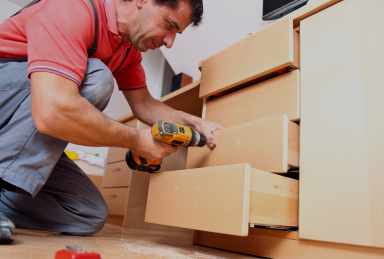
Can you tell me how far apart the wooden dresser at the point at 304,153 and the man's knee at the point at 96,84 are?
0.32 metres

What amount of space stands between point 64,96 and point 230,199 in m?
0.48

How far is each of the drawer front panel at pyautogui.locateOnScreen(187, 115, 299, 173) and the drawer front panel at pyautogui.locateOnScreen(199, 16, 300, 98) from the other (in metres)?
0.20

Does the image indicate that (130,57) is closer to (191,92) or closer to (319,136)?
(191,92)

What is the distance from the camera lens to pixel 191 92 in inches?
57.1

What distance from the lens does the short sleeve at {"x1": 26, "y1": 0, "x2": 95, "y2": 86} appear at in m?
0.72

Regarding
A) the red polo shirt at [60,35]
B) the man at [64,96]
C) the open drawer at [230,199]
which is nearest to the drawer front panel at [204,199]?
the open drawer at [230,199]

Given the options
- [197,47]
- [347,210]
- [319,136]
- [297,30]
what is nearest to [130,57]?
[297,30]

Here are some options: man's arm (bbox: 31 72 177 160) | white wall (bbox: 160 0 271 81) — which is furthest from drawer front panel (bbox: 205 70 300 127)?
white wall (bbox: 160 0 271 81)

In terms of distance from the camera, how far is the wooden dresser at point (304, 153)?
2.15 feet

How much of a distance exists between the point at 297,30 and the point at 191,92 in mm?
646

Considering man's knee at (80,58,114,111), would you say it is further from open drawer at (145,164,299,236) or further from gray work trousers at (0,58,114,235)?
open drawer at (145,164,299,236)

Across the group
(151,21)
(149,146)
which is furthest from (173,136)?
(151,21)

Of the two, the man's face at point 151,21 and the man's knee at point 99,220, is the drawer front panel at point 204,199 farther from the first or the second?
the man's face at point 151,21

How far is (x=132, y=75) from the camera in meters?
1.27
